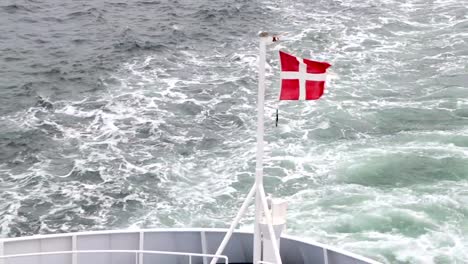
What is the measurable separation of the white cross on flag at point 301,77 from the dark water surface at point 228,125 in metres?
12.0

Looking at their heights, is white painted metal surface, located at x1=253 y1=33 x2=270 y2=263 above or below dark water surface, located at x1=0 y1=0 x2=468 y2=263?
above

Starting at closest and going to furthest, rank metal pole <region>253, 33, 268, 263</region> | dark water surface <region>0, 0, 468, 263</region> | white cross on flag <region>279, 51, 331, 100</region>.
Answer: metal pole <region>253, 33, 268, 263</region> → white cross on flag <region>279, 51, 331, 100</region> → dark water surface <region>0, 0, 468, 263</region>

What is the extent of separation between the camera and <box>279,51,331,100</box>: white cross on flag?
12945 millimetres

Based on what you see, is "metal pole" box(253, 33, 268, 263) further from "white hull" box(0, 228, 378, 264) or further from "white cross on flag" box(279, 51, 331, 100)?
"white hull" box(0, 228, 378, 264)

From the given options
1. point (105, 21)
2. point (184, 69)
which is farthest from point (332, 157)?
point (105, 21)

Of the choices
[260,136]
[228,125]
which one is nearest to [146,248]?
[260,136]

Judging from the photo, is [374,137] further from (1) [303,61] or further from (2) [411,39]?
(1) [303,61]

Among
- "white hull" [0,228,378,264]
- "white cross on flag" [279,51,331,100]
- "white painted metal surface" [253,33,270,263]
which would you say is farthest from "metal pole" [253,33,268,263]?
"white hull" [0,228,378,264]

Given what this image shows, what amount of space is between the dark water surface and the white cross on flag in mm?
11972

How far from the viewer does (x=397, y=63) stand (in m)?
40.4

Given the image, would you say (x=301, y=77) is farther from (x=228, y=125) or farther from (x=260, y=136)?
(x=228, y=125)

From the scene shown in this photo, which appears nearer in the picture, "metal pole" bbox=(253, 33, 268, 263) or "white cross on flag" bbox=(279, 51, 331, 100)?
"metal pole" bbox=(253, 33, 268, 263)

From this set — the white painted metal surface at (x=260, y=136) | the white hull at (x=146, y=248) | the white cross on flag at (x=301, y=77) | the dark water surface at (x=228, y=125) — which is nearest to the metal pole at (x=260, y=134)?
the white painted metal surface at (x=260, y=136)

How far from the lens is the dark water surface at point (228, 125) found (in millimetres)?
26156
